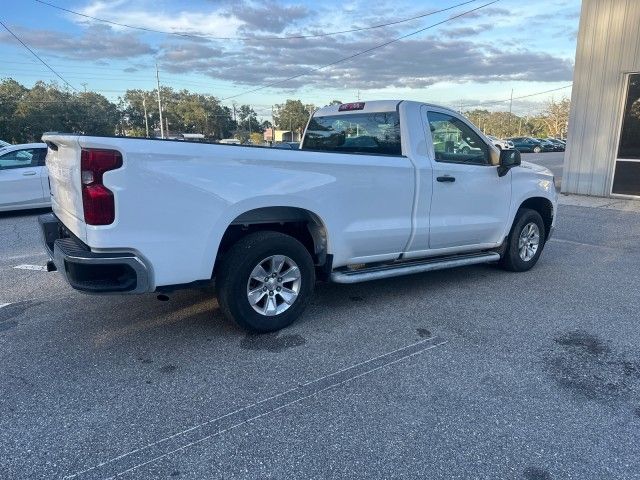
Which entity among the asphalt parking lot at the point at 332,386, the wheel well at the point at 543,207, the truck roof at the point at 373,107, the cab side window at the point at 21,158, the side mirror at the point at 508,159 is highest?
the truck roof at the point at 373,107

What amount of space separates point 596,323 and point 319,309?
2.55 m

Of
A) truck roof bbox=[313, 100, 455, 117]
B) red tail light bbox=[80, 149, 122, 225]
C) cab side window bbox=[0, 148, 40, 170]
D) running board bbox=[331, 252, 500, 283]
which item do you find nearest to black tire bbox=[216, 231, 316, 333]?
running board bbox=[331, 252, 500, 283]

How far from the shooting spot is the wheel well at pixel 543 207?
6.18m

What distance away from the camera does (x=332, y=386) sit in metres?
3.26

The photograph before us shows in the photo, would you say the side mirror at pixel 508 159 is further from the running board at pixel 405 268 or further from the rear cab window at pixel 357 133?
the rear cab window at pixel 357 133

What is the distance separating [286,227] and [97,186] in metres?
1.68

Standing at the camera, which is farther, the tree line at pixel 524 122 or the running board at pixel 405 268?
the tree line at pixel 524 122

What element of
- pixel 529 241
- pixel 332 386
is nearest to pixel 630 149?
pixel 529 241

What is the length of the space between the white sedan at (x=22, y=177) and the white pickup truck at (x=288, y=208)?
22.4 feet

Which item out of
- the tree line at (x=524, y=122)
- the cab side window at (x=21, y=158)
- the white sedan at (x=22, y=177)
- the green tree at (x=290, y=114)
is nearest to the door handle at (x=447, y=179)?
the white sedan at (x=22, y=177)

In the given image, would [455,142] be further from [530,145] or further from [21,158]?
[530,145]

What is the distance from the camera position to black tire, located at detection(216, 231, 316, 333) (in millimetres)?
3770

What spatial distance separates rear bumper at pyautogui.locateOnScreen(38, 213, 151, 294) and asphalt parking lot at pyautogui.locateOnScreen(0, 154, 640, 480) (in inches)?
24.4

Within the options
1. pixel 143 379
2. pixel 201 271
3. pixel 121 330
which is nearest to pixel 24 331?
pixel 121 330
